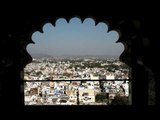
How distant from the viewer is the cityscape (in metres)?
4.28

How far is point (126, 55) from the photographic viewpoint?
12.9ft

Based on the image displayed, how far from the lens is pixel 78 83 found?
16.8ft

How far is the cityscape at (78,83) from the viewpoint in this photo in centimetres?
428
